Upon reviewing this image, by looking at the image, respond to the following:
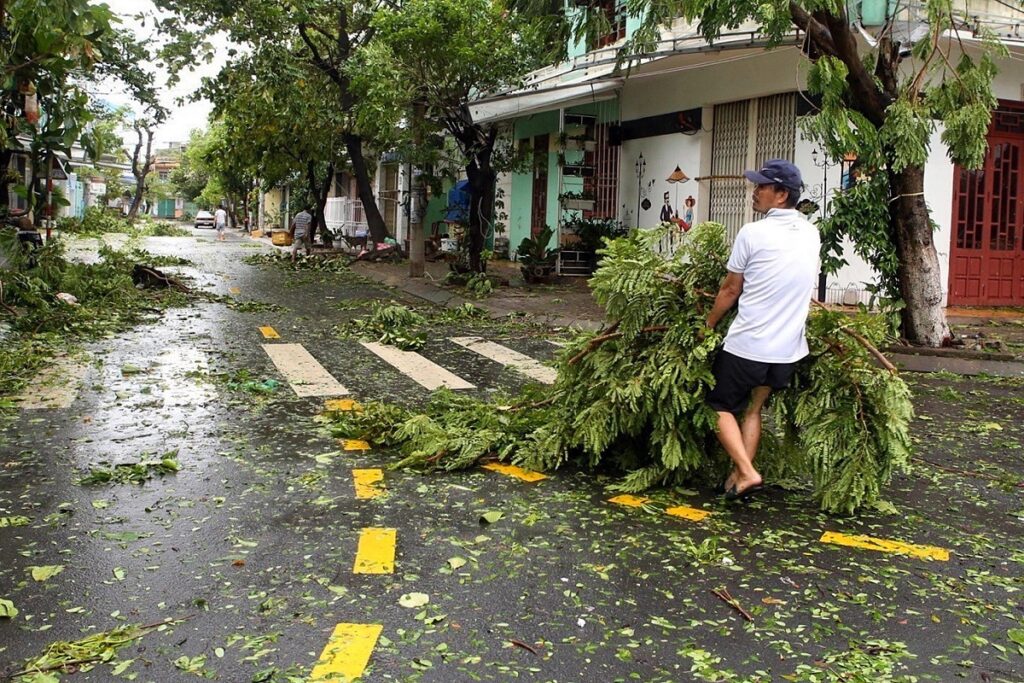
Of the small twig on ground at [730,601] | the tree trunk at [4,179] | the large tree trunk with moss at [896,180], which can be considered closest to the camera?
the small twig on ground at [730,601]

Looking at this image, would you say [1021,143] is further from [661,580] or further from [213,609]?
[213,609]

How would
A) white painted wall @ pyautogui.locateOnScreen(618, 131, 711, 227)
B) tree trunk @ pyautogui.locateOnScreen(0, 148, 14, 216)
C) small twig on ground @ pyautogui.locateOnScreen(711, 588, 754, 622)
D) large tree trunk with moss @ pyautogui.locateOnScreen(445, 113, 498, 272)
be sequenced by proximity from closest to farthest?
small twig on ground @ pyautogui.locateOnScreen(711, 588, 754, 622) → tree trunk @ pyautogui.locateOnScreen(0, 148, 14, 216) → white painted wall @ pyautogui.locateOnScreen(618, 131, 711, 227) → large tree trunk with moss @ pyautogui.locateOnScreen(445, 113, 498, 272)

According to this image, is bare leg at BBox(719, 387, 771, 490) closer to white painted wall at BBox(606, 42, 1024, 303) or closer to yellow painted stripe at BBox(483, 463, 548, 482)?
yellow painted stripe at BBox(483, 463, 548, 482)

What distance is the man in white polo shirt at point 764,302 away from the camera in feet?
16.6

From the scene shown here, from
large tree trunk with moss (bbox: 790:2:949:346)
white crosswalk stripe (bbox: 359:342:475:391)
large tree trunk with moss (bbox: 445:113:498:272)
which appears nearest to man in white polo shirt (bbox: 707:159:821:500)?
white crosswalk stripe (bbox: 359:342:475:391)

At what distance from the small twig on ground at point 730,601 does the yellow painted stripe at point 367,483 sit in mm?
2106

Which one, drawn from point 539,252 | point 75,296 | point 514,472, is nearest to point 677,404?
point 514,472

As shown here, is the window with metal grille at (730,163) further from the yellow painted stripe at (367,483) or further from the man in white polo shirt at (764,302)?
the yellow painted stripe at (367,483)

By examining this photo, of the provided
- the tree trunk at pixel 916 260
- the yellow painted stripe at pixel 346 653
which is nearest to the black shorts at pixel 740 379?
the yellow painted stripe at pixel 346 653

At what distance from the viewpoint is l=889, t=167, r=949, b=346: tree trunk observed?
1130cm

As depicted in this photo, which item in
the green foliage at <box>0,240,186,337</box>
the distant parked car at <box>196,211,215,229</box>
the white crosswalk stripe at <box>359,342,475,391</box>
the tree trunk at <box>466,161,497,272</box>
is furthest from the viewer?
the distant parked car at <box>196,211,215,229</box>

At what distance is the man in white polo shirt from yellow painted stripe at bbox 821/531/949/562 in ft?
1.58

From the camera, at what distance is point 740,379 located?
516 cm

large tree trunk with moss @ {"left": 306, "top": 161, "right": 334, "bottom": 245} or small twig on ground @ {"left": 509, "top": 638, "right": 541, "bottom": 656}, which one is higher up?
large tree trunk with moss @ {"left": 306, "top": 161, "right": 334, "bottom": 245}
